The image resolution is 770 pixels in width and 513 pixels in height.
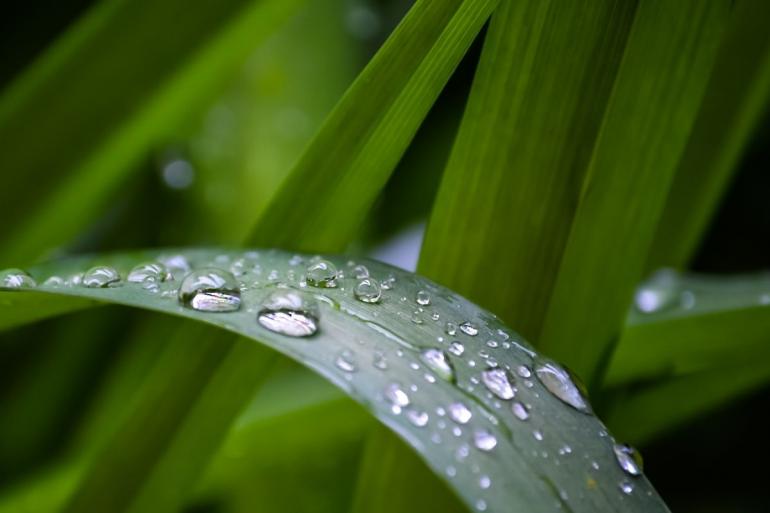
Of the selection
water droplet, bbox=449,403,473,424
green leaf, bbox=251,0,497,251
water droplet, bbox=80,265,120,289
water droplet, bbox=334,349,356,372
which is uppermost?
green leaf, bbox=251,0,497,251

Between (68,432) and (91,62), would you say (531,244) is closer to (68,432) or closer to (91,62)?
(91,62)

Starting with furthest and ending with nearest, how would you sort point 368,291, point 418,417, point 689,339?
point 689,339
point 368,291
point 418,417

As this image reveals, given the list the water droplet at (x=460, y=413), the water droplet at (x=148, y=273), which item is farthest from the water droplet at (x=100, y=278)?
the water droplet at (x=460, y=413)

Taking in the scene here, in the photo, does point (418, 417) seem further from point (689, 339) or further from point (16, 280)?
point (689, 339)

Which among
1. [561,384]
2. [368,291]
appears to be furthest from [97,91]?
[561,384]

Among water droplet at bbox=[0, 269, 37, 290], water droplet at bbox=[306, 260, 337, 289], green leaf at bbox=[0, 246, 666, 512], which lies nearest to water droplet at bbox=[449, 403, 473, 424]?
green leaf at bbox=[0, 246, 666, 512]

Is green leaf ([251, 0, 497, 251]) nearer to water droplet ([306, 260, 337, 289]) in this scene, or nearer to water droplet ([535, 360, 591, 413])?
water droplet ([306, 260, 337, 289])

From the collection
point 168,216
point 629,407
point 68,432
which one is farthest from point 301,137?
point 629,407
